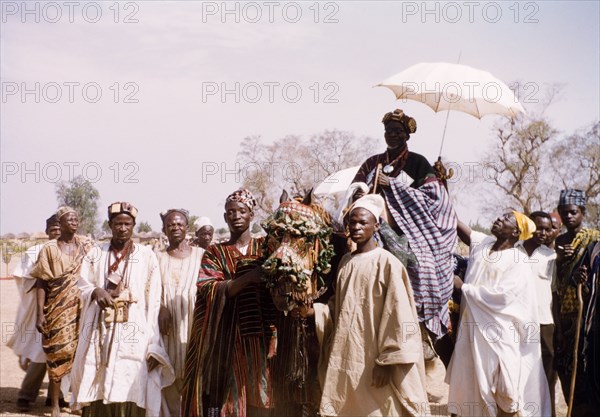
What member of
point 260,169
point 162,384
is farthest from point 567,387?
point 260,169

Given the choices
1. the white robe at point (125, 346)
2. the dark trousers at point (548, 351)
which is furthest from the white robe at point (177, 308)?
the dark trousers at point (548, 351)

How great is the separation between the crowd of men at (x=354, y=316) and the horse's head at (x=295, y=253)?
273 mm

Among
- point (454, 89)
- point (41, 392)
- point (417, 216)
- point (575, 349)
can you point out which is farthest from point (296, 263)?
point (41, 392)

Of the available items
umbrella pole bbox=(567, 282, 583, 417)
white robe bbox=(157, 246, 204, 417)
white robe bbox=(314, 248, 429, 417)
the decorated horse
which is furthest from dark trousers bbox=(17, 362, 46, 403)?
umbrella pole bbox=(567, 282, 583, 417)

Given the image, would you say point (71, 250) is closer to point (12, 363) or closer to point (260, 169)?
point (12, 363)

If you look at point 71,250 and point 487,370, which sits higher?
point 71,250

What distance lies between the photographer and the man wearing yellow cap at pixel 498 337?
8102 mm

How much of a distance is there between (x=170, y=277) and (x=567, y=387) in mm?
4285

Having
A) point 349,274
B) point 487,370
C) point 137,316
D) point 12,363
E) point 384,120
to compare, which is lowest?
point 12,363

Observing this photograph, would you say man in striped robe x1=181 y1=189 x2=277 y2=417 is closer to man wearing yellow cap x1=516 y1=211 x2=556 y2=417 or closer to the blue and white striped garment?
the blue and white striped garment

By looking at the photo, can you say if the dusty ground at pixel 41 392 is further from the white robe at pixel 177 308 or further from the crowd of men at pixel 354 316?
the white robe at pixel 177 308

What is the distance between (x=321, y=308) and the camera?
6.27m

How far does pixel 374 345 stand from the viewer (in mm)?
5996

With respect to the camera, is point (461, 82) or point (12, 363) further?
point (12, 363)
